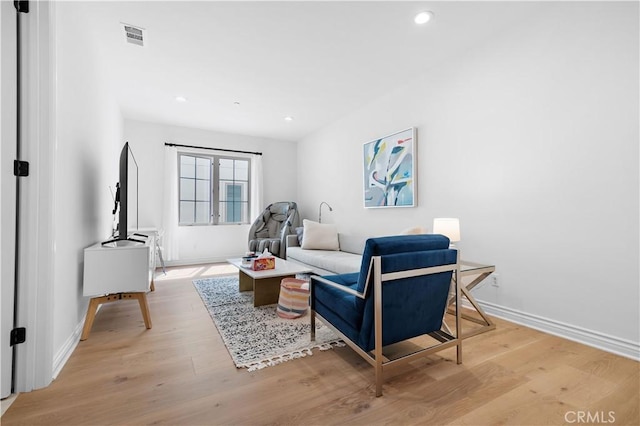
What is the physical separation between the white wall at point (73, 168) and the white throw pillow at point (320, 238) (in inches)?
102

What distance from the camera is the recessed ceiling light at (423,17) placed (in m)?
2.41

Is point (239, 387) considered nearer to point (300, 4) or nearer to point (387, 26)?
point (300, 4)

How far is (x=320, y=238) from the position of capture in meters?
4.47

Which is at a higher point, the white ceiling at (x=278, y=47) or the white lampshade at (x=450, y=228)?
the white ceiling at (x=278, y=47)

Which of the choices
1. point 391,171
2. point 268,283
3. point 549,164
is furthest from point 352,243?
point 549,164

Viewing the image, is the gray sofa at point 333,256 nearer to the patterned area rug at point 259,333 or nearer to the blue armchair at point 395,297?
the patterned area rug at point 259,333

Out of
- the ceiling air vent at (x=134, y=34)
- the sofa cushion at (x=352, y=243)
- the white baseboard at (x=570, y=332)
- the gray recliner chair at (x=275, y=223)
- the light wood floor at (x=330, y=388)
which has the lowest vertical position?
the light wood floor at (x=330, y=388)

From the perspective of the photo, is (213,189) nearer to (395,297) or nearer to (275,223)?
(275,223)

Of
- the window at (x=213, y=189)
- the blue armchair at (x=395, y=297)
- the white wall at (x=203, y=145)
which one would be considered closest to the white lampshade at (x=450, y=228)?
the blue armchair at (x=395, y=297)

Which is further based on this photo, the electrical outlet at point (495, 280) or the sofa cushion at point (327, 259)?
the sofa cushion at point (327, 259)

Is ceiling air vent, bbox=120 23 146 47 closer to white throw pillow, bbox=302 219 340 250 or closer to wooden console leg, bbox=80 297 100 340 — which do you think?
wooden console leg, bbox=80 297 100 340

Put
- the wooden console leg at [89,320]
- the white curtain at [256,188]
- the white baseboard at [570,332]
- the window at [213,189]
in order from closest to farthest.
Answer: the white baseboard at [570,332] → the wooden console leg at [89,320] → the window at [213,189] → the white curtain at [256,188]

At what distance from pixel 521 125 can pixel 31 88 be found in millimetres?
3444

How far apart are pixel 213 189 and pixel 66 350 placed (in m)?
4.13
